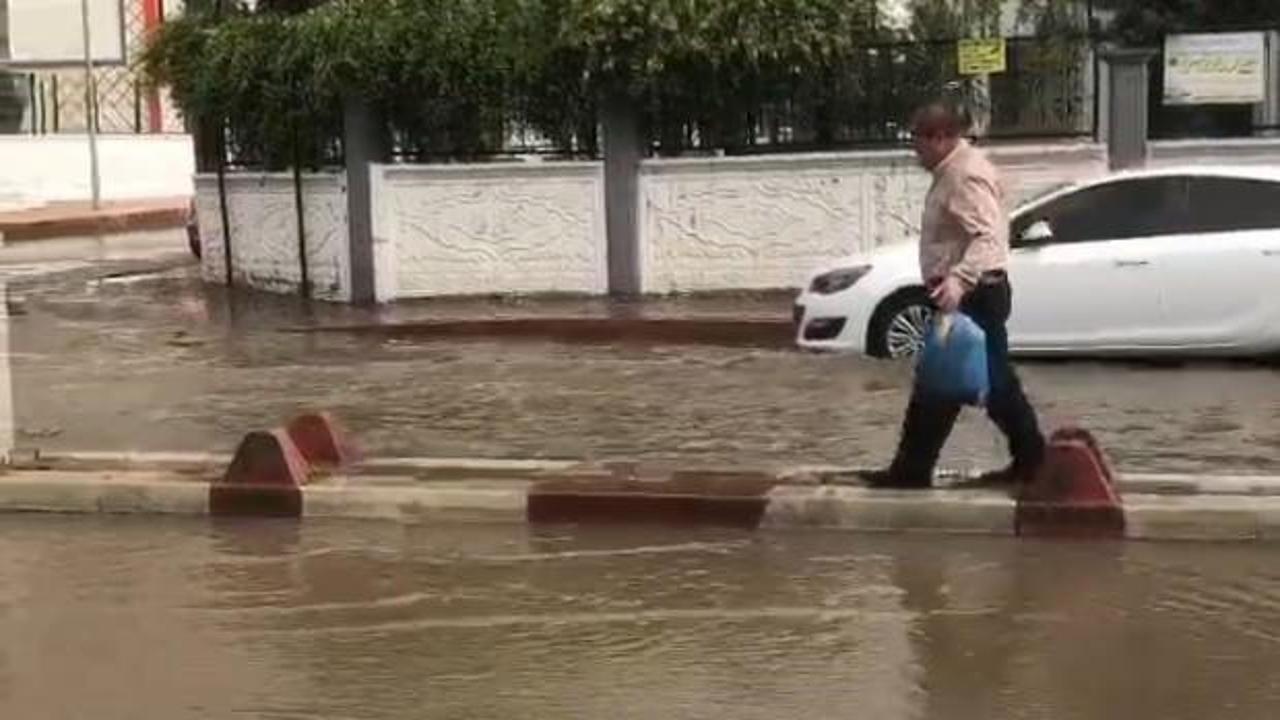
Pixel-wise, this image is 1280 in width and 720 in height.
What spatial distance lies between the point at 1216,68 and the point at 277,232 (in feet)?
30.5

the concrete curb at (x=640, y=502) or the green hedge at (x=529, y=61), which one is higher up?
the green hedge at (x=529, y=61)

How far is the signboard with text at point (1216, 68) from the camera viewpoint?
1788 centimetres

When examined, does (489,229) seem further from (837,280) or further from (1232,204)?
(1232,204)

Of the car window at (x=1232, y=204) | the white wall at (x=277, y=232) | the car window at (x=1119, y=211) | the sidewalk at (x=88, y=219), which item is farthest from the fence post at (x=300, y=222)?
the sidewalk at (x=88, y=219)

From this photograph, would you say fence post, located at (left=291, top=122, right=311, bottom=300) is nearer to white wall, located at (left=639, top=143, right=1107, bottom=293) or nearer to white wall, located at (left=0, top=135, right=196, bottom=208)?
white wall, located at (left=639, top=143, right=1107, bottom=293)

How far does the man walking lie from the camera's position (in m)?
8.12

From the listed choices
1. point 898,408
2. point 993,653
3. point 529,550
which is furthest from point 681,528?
point 898,408

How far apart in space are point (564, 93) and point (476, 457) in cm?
907

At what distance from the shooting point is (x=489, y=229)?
18.7 metres

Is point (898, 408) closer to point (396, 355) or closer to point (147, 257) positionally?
point (396, 355)

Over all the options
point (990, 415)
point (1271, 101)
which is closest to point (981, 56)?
point (1271, 101)

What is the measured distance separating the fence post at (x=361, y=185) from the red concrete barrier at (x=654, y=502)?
10.5 meters

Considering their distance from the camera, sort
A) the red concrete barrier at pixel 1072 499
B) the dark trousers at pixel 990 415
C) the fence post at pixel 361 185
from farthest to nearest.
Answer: the fence post at pixel 361 185, the dark trousers at pixel 990 415, the red concrete barrier at pixel 1072 499

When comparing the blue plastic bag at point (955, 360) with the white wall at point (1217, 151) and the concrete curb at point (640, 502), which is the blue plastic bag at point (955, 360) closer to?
the concrete curb at point (640, 502)
